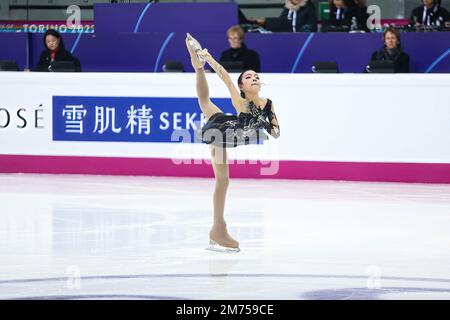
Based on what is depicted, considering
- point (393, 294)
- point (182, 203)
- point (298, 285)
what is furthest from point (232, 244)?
point (182, 203)

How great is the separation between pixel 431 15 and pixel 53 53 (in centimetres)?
478

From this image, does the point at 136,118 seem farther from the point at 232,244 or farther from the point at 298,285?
the point at 298,285

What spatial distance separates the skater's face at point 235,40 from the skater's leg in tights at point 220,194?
493 centimetres

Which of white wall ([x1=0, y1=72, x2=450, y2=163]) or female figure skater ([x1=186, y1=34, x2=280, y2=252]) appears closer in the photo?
female figure skater ([x1=186, y1=34, x2=280, y2=252])

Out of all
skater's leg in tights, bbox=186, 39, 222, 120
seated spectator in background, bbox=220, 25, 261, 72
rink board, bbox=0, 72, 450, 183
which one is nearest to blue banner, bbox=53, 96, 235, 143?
rink board, bbox=0, 72, 450, 183

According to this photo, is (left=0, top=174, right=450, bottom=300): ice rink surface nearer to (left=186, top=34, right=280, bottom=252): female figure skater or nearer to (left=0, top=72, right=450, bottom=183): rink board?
(left=0, top=72, right=450, bottom=183): rink board

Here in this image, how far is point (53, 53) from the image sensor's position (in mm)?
12211

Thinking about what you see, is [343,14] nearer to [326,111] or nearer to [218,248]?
[326,111]

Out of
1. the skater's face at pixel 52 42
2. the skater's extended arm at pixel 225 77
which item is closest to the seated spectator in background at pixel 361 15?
the skater's face at pixel 52 42

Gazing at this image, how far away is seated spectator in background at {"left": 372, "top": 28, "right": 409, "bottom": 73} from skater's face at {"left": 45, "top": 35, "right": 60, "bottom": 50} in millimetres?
3943

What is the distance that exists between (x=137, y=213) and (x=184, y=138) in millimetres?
2677

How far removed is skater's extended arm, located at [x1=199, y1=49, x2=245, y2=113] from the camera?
6.69 m

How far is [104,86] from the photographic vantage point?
11594mm

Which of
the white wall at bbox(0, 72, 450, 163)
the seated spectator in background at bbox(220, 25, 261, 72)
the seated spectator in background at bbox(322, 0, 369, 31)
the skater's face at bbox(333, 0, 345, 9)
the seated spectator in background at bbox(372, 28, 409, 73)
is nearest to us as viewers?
the white wall at bbox(0, 72, 450, 163)
